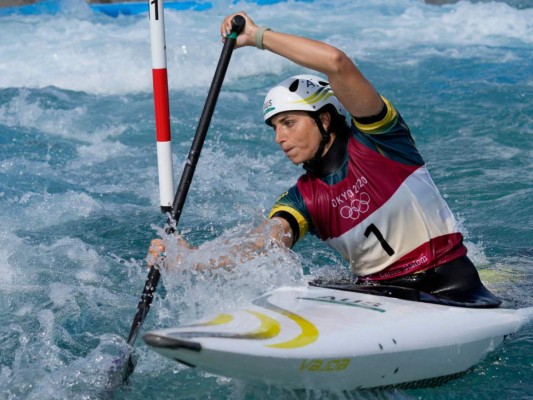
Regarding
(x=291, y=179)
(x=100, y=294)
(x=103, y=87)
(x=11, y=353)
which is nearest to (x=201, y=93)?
(x=103, y=87)

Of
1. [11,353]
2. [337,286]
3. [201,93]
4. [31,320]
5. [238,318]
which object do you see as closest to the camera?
[238,318]

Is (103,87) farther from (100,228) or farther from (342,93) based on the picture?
(342,93)

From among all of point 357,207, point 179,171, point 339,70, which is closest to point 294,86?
point 339,70

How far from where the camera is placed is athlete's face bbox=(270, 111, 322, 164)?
147 inches

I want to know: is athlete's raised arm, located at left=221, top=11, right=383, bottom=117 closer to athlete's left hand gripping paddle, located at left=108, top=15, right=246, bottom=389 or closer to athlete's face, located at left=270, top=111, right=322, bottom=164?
athlete's face, located at left=270, top=111, right=322, bottom=164

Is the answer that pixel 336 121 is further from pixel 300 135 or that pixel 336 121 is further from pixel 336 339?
pixel 336 339

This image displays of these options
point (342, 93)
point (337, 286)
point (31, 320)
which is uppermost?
point (342, 93)

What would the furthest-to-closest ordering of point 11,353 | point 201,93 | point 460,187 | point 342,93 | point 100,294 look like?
point 201,93
point 460,187
point 100,294
point 11,353
point 342,93

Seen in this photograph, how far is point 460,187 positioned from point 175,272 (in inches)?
143

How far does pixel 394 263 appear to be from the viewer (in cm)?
384

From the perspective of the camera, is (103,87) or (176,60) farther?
(176,60)

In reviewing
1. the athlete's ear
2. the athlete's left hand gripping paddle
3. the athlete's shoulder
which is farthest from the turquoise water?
the athlete's shoulder

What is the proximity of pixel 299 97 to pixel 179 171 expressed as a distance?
3.74 metres

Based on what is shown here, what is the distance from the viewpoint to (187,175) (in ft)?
13.2
